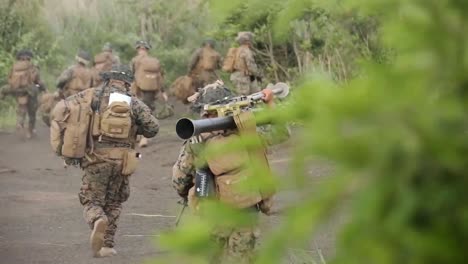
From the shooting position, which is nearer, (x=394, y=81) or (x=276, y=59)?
(x=394, y=81)

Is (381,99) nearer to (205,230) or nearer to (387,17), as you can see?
(387,17)

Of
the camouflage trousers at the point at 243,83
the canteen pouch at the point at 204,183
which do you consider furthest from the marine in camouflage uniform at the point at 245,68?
the canteen pouch at the point at 204,183

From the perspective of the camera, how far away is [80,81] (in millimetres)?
18391

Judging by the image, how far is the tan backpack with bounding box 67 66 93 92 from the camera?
60.2 ft

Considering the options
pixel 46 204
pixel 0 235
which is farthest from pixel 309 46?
pixel 0 235

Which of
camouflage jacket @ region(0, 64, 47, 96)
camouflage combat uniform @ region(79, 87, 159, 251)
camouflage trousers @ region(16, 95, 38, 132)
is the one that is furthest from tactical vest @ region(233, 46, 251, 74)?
camouflage combat uniform @ region(79, 87, 159, 251)

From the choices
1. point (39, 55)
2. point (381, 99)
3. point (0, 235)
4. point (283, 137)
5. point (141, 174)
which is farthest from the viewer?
point (39, 55)

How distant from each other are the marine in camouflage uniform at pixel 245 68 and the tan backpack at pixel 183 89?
150 cm

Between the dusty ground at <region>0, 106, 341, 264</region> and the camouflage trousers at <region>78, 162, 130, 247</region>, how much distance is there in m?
0.45

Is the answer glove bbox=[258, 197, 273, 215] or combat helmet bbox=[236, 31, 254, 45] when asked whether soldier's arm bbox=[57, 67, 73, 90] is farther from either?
glove bbox=[258, 197, 273, 215]

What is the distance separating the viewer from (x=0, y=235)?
1174 centimetres

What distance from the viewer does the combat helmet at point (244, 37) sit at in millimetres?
18236

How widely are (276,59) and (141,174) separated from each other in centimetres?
454

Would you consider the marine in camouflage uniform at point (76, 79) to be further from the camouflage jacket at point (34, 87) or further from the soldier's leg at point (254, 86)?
the soldier's leg at point (254, 86)
